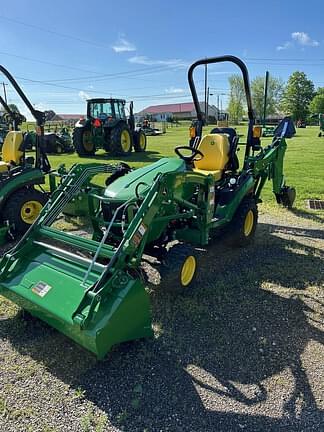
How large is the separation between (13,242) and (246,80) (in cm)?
383

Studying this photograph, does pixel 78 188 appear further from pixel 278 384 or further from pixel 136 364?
pixel 278 384

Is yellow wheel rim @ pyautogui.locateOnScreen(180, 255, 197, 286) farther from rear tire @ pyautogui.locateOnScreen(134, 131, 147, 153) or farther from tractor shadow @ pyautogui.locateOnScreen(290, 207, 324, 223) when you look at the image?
rear tire @ pyautogui.locateOnScreen(134, 131, 147, 153)

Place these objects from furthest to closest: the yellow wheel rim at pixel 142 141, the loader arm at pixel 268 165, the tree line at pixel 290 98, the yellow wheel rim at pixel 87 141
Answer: the tree line at pixel 290 98, the yellow wheel rim at pixel 142 141, the yellow wheel rim at pixel 87 141, the loader arm at pixel 268 165

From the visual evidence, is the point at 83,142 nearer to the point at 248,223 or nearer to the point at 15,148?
the point at 15,148

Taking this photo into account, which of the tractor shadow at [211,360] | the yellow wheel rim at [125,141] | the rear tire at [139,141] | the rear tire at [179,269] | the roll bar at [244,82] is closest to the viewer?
the tractor shadow at [211,360]

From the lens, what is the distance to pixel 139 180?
382cm

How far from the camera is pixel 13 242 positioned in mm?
5293

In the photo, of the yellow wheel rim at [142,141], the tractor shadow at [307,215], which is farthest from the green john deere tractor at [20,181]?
the yellow wheel rim at [142,141]

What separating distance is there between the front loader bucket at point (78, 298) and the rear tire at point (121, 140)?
11.6 metres

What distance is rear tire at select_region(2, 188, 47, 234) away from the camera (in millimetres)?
5336

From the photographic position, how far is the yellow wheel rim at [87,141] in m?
15.2

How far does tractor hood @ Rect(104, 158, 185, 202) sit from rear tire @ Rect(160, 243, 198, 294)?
67cm

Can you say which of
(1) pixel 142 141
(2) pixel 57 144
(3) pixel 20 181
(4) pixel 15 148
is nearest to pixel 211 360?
(3) pixel 20 181

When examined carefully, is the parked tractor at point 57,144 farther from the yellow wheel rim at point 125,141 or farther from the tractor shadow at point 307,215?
the tractor shadow at point 307,215
